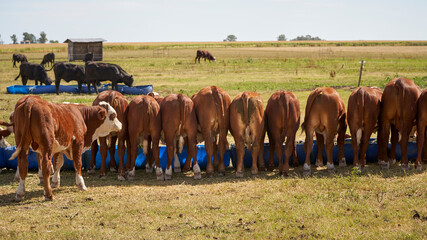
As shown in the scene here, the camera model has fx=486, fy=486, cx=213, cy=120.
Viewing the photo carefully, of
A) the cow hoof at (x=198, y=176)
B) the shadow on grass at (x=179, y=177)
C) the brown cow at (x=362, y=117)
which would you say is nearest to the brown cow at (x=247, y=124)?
the shadow on grass at (x=179, y=177)

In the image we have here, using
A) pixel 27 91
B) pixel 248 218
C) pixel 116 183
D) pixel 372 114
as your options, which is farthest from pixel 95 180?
pixel 27 91

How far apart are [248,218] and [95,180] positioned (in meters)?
3.76

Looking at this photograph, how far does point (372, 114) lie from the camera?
376 inches

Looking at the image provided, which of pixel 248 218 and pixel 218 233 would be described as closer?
pixel 218 233

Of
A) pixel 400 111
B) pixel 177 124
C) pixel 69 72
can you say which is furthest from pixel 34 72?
pixel 400 111

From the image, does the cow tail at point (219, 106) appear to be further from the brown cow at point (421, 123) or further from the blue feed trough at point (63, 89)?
the blue feed trough at point (63, 89)

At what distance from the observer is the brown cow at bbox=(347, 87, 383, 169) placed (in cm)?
952

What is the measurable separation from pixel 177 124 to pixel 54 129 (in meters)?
2.40

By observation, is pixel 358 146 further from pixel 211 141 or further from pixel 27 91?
pixel 27 91

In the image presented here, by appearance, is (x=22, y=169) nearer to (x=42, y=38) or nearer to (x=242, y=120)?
(x=242, y=120)

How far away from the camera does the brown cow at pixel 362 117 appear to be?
952 centimetres

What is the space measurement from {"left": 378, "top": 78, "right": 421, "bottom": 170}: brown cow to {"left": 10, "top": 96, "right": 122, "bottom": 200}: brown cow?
17.4ft

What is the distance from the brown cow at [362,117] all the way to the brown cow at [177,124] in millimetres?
3104

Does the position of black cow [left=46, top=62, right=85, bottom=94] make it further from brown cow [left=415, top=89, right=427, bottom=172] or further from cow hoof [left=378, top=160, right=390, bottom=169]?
brown cow [left=415, top=89, right=427, bottom=172]
